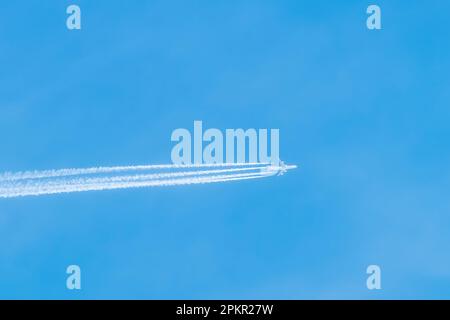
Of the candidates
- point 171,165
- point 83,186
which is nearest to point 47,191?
point 83,186
